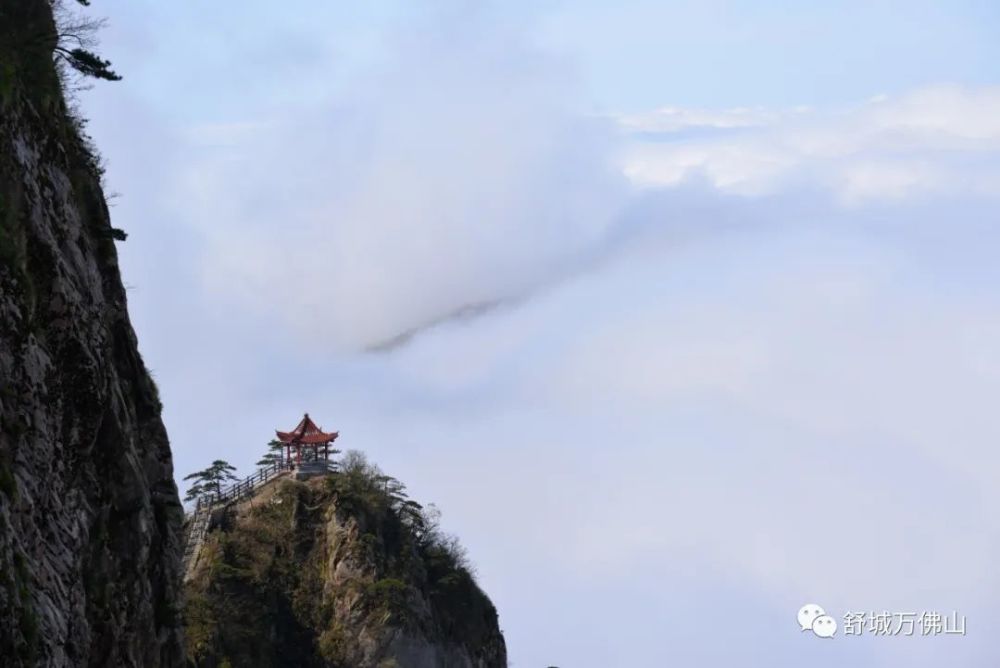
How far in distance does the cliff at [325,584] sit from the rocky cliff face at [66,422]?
143 feet

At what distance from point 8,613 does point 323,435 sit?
78991mm

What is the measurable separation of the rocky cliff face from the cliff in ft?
143

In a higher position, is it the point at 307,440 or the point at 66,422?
the point at 307,440

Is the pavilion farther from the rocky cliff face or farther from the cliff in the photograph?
the rocky cliff face

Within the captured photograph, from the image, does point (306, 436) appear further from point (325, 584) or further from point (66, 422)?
point (66, 422)

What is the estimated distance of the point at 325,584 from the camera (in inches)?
4259

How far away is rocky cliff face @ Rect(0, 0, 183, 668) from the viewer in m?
41.5

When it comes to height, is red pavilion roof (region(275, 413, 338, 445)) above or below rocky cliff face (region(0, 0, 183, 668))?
above

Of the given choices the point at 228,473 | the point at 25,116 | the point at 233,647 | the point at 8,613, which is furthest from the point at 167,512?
the point at 228,473

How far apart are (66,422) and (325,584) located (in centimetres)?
6297

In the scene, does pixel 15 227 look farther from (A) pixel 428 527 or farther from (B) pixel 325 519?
(A) pixel 428 527

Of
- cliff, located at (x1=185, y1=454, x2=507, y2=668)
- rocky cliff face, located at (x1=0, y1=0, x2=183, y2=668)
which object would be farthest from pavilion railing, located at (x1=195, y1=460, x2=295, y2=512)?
rocky cliff face, located at (x1=0, y1=0, x2=183, y2=668)

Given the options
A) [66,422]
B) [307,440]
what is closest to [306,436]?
[307,440]

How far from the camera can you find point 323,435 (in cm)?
11575
